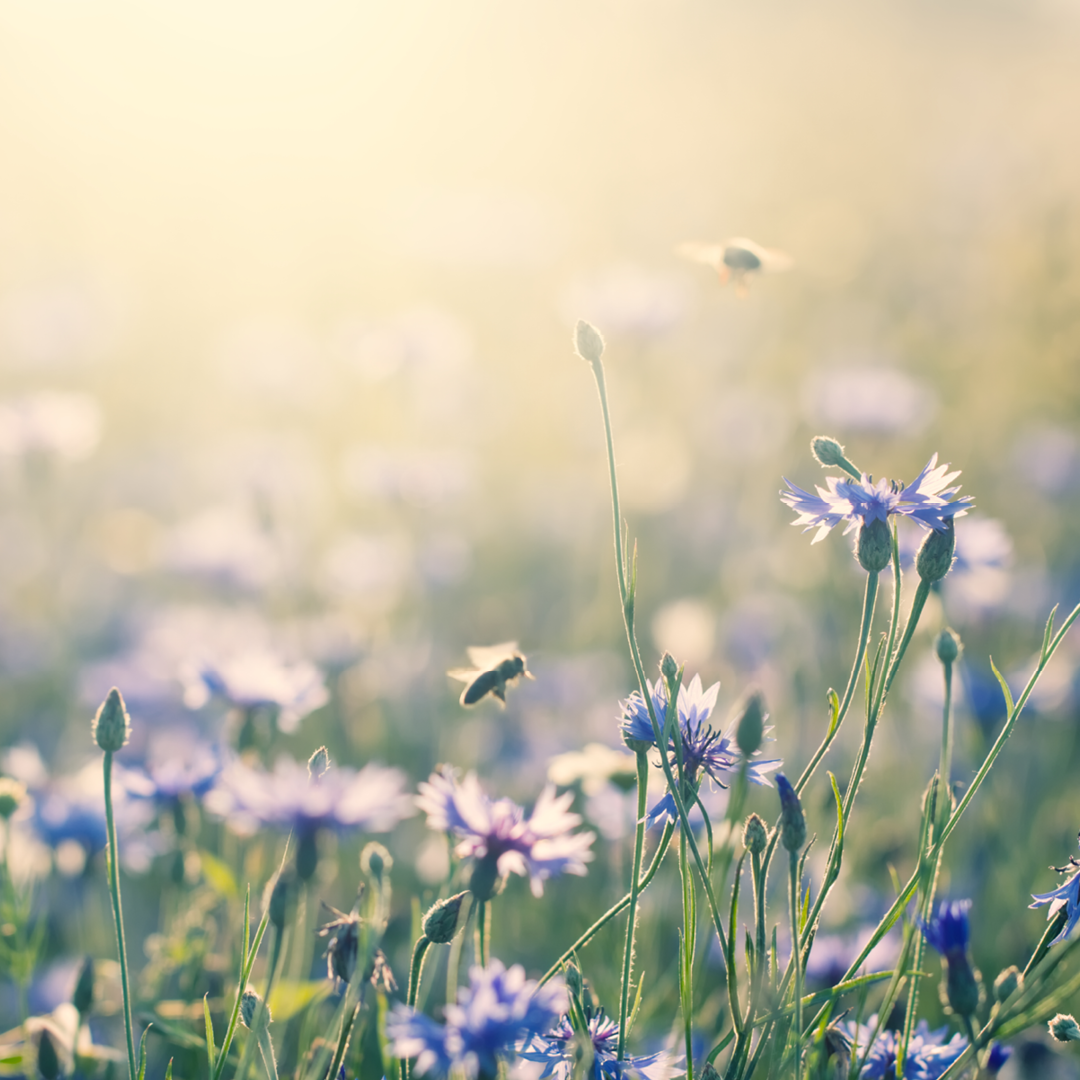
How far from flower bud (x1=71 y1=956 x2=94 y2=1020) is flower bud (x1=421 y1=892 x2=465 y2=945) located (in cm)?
52

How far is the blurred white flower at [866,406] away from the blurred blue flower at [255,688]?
1.86 metres

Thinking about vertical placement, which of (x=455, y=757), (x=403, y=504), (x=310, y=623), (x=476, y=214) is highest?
(x=476, y=214)

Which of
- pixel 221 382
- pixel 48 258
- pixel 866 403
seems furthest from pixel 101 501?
pixel 866 403

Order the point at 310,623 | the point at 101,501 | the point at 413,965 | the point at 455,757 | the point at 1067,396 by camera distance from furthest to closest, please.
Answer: the point at 101,501 < the point at 1067,396 < the point at 310,623 < the point at 455,757 < the point at 413,965

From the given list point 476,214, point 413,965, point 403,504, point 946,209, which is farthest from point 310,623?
point 946,209

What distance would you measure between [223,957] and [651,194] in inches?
208

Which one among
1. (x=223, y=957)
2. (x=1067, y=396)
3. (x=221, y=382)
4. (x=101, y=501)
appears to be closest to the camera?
(x=223, y=957)

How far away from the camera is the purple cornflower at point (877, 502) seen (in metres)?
0.93

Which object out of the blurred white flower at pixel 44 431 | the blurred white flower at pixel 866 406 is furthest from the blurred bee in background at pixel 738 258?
the blurred white flower at pixel 44 431

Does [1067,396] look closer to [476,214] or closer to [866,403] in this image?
[866,403]

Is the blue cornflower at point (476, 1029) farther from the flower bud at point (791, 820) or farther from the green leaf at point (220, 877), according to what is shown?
the green leaf at point (220, 877)

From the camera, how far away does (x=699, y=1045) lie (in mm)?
1392

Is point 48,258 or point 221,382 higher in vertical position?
point 48,258

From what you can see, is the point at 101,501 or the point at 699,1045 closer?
the point at 699,1045
